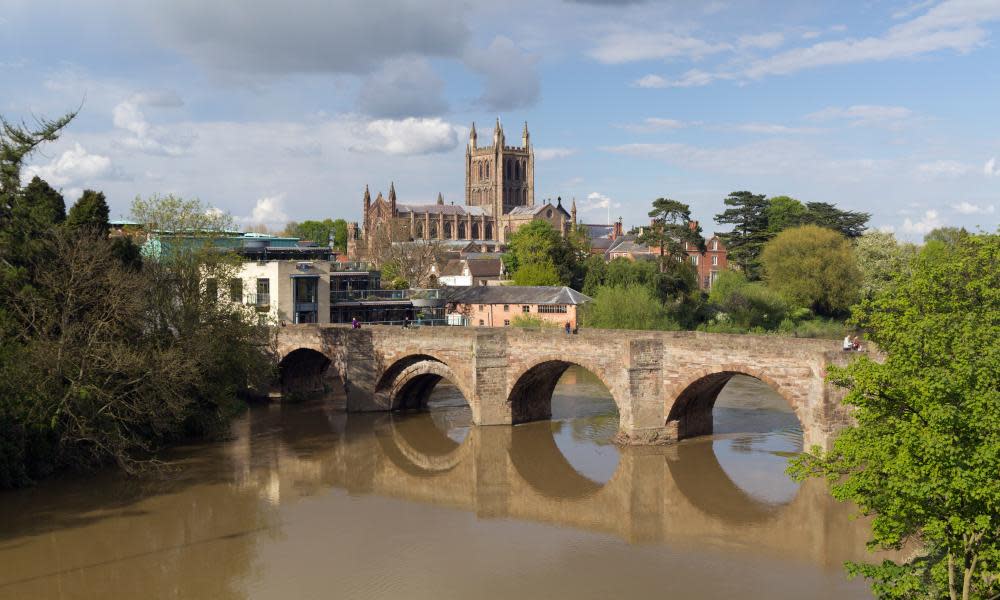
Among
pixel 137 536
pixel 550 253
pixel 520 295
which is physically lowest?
pixel 137 536

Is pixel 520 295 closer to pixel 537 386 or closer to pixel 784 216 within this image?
pixel 537 386

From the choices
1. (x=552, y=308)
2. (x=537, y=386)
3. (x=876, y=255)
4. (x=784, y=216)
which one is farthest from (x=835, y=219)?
(x=537, y=386)

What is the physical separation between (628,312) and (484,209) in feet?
310

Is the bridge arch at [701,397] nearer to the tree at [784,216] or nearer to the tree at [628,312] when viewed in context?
the tree at [628,312]

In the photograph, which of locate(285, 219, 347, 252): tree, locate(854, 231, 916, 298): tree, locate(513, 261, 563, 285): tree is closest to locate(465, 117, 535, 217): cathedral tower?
locate(285, 219, 347, 252): tree

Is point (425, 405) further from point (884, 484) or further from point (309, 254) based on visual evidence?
point (884, 484)

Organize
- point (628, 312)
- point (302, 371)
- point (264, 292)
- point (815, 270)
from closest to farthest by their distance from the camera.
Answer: point (302, 371)
point (264, 292)
point (628, 312)
point (815, 270)

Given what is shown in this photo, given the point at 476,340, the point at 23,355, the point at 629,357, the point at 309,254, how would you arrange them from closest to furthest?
the point at 23,355 < the point at 629,357 < the point at 476,340 < the point at 309,254

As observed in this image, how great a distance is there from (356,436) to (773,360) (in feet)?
62.0

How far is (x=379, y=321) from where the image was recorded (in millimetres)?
60125

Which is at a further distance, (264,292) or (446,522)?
(264,292)

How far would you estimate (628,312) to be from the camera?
186 feet

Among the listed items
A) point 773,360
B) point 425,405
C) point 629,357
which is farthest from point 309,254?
point 773,360

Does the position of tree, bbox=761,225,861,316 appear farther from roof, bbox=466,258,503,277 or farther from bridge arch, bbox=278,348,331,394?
bridge arch, bbox=278,348,331,394
